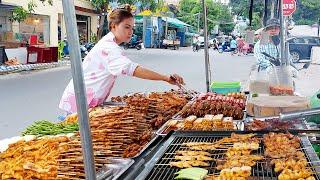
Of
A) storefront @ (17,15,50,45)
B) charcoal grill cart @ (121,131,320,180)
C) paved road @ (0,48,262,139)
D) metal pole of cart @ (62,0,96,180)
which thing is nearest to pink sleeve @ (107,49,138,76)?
charcoal grill cart @ (121,131,320,180)

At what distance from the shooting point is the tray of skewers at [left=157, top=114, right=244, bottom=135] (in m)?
3.82

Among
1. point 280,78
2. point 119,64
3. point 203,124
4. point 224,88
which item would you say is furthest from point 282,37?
point 119,64

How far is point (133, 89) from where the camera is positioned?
1481 cm

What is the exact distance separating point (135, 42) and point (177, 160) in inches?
1535

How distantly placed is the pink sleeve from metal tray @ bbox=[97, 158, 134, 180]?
4.86 ft

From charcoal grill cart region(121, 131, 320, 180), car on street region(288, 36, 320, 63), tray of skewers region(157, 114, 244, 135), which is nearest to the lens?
charcoal grill cart region(121, 131, 320, 180)

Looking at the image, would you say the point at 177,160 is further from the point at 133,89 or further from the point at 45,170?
the point at 133,89

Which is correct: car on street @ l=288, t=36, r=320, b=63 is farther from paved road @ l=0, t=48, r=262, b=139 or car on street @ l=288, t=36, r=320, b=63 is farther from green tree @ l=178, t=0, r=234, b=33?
green tree @ l=178, t=0, r=234, b=33

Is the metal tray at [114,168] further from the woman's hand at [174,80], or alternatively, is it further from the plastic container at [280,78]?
the plastic container at [280,78]

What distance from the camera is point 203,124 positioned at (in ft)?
13.1

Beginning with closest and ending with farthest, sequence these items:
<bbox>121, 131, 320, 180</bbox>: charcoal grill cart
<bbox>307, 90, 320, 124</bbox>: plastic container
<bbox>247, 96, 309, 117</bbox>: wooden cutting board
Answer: <bbox>121, 131, 320, 180</bbox>: charcoal grill cart
<bbox>247, 96, 309, 117</bbox>: wooden cutting board
<bbox>307, 90, 320, 124</bbox>: plastic container

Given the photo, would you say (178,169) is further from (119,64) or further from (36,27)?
(36,27)

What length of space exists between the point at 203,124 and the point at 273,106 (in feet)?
2.82

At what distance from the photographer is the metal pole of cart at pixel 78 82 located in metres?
1.75
